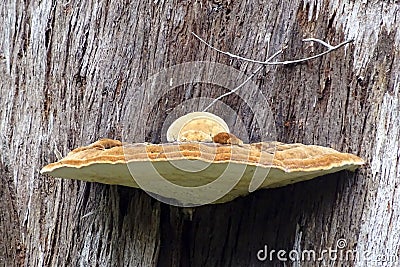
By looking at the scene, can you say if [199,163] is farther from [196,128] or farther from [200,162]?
[196,128]

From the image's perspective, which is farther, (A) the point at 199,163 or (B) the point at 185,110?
(B) the point at 185,110

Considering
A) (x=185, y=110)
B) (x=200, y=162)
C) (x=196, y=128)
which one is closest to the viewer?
(x=200, y=162)

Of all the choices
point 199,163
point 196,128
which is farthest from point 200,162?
point 196,128

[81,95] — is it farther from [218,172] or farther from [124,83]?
[218,172]

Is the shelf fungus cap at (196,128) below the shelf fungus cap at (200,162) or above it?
above

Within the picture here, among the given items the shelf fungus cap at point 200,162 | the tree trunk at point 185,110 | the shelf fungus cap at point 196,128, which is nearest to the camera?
the shelf fungus cap at point 200,162

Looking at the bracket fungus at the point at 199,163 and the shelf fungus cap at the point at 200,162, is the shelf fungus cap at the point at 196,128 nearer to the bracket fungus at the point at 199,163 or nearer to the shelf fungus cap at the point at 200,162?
the bracket fungus at the point at 199,163

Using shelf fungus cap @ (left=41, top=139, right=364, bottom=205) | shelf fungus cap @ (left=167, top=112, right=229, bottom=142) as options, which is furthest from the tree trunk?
shelf fungus cap @ (left=41, top=139, right=364, bottom=205)

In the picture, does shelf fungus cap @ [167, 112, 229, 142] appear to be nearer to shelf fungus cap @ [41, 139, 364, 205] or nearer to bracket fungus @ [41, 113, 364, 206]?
bracket fungus @ [41, 113, 364, 206]

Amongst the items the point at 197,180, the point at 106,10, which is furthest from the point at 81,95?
the point at 197,180

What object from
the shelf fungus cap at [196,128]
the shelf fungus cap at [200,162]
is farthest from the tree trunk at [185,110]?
the shelf fungus cap at [200,162]
